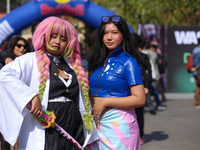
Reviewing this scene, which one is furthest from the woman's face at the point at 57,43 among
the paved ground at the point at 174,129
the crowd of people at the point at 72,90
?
the paved ground at the point at 174,129

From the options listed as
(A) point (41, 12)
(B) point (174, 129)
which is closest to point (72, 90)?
(B) point (174, 129)

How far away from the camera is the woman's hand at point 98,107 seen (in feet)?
9.17

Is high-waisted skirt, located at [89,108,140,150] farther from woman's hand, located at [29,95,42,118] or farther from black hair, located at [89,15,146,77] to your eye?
woman's hand, located at [29,95,42,118]

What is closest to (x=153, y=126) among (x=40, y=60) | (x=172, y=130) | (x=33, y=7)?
(x=172, y=130)

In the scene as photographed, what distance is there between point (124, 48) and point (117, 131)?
2.33 feet

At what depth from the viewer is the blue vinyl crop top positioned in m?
2.78

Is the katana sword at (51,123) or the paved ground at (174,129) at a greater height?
the katana sword at (51,123)

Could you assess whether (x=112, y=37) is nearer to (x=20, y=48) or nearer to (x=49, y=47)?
(x=49, y=47)

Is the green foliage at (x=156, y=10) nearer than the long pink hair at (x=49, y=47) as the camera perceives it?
No

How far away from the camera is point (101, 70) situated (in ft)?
9.61

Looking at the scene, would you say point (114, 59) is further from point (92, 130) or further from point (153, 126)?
point (153, 126)

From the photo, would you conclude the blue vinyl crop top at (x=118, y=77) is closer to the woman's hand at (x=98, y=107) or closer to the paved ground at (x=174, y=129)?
the woman's hand at (x=98, y=107)

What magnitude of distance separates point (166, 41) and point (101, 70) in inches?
404

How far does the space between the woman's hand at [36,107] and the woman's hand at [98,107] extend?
56cm
